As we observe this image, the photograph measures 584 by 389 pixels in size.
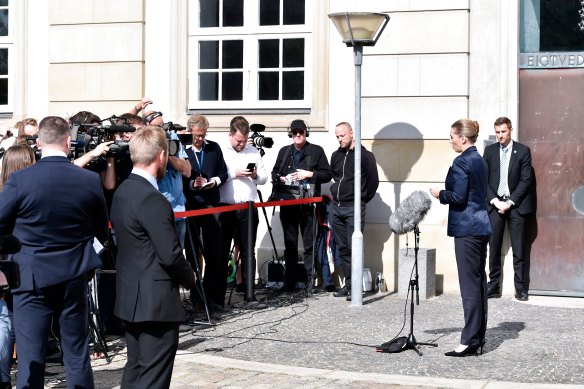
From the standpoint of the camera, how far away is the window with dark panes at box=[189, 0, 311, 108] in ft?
46.9

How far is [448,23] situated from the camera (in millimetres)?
13227

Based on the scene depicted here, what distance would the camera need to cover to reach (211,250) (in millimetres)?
11797

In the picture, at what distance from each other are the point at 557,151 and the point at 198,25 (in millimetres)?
4796

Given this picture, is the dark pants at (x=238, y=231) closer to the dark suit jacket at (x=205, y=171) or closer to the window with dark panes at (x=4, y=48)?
the dark suit jacket at (x=205, y=171)

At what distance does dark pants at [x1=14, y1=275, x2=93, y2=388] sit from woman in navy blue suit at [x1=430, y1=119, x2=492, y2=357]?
3.53m

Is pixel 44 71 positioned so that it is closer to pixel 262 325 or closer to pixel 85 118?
pixel 85 118

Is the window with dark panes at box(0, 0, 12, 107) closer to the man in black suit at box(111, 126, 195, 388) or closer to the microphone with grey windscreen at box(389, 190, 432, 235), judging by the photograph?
the microphone with grey windscreen at box(389, 190, 432, 235)

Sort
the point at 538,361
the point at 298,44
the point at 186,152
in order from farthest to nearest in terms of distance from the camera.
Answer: the point at 298,44
the point at 186,152
the point at 538,361

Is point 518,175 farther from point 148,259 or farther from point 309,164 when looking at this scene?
point 148,259

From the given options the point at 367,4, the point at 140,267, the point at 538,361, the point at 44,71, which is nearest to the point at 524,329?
the point at 538,361

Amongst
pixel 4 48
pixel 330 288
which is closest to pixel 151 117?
pixel 330 288

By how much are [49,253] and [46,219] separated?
20cm

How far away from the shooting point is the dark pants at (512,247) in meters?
12.8

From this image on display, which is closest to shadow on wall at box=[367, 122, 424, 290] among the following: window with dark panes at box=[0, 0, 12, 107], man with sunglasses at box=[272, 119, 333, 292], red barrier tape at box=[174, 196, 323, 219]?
man with sunglasses at box=[272, 119, 333, 292]
